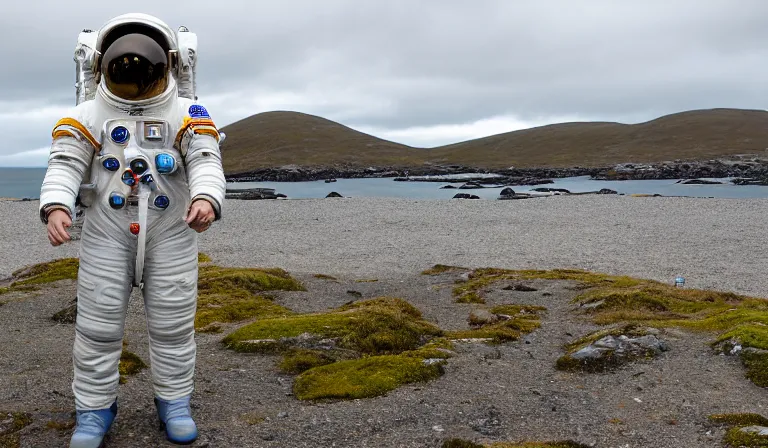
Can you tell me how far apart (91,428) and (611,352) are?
573 centimetres

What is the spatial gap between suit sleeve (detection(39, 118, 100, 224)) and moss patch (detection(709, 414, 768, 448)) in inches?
216

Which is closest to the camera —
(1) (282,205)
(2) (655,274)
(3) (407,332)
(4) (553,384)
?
(4) (553,384)

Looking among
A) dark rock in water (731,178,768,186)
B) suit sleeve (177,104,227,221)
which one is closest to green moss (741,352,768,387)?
suit sleeve (177,104,227,221)

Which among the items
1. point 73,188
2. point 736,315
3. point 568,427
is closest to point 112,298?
point 73,188

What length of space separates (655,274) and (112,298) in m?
16.8

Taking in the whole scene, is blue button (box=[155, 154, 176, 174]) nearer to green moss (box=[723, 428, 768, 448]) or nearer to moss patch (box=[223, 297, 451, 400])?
moss patch (box=[223, 297, 451, 400])

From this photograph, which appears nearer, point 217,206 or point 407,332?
point 217,206

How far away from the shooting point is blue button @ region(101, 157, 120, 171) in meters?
5.17

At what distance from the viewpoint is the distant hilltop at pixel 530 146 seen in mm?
138750

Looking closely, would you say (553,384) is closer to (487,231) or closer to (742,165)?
(487,231)

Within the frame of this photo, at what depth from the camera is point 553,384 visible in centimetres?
751

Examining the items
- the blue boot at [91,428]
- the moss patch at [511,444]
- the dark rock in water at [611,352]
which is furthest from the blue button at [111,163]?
the dark rock in water at [611,352]

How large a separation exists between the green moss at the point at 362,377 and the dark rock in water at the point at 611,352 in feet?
5.45

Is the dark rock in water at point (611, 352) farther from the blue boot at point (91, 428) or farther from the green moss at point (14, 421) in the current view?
the green moss at point (14, 421)
